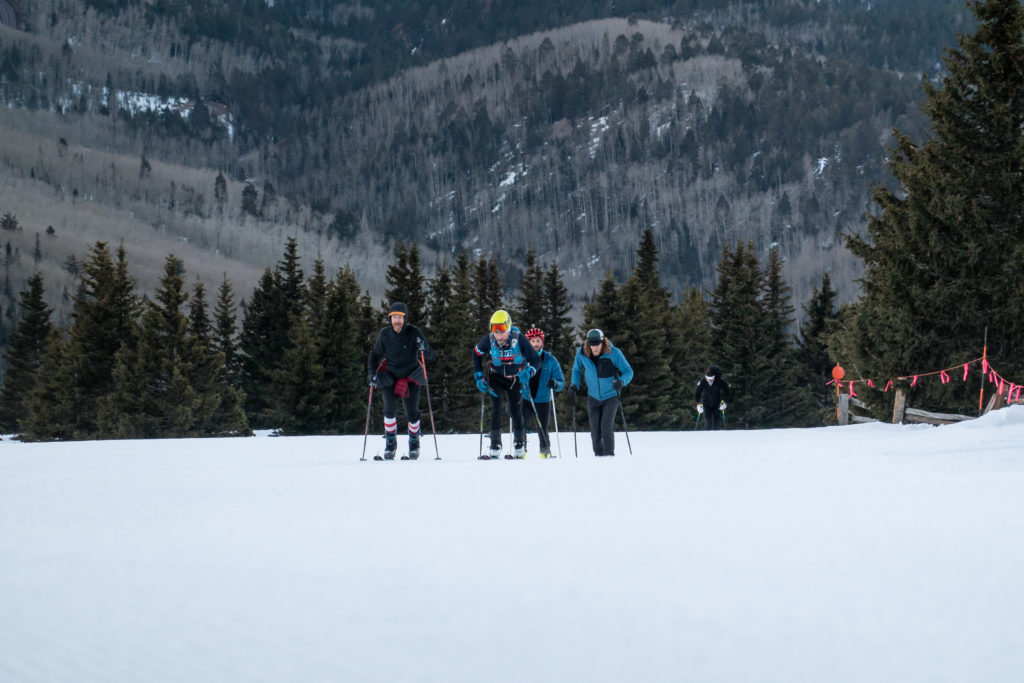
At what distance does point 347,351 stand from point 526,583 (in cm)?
4249

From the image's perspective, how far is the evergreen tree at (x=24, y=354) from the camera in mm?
66125

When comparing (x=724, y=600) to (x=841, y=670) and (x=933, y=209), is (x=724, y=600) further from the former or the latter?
(x=933, y=209)

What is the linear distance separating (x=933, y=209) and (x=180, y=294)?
3801 cm

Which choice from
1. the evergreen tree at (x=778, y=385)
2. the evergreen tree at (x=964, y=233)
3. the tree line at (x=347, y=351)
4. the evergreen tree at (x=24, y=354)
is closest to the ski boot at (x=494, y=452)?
the evergreen tree at (x=964, y=233)

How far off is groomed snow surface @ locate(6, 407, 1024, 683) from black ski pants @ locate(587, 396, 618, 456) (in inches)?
189

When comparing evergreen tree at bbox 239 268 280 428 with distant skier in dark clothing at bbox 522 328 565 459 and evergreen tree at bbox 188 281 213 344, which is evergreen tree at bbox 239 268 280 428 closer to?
evergreen tree at bbox 188 281 213 344

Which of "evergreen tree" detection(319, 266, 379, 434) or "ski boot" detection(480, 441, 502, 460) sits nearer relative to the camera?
"ski boot" detection(480, 441, 502, 460)

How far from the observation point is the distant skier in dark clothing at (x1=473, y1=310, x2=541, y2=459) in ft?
41.7

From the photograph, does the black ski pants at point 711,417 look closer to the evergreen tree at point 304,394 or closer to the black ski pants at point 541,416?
the black ski pants at point 541,416

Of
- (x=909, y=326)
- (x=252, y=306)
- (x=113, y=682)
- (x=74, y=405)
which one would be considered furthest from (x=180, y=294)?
(x=113, y=682)

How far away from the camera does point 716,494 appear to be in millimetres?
7102

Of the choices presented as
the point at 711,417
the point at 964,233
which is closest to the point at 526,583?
the point at 964,233

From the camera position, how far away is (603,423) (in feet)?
41.8

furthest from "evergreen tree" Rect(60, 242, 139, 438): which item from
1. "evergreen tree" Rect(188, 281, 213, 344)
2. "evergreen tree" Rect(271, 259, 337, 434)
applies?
"evergreen tree" Rect(188, 281, 213, 344)
